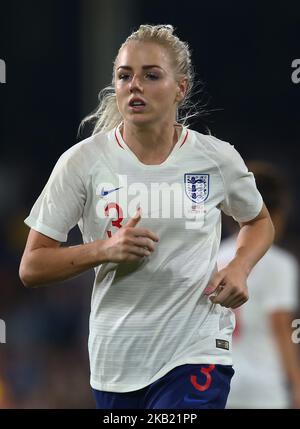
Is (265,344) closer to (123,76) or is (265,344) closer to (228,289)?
(228,289)

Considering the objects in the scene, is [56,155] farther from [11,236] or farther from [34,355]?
[34,355]

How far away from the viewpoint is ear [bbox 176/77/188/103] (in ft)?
13.6

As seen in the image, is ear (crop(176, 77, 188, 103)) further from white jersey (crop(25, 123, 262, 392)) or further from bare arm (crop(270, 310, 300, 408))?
bare arm (crop(270, 310, 300, 408))

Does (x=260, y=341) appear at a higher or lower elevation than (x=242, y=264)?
lower

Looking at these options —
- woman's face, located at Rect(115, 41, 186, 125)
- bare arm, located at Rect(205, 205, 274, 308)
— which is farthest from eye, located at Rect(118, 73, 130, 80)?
bare arm, located at Rect(205, 205, 274, 308)

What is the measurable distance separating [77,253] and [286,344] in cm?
159

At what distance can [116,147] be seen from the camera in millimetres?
3992

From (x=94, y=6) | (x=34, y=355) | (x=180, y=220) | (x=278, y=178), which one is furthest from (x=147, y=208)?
(x=94, y=6)

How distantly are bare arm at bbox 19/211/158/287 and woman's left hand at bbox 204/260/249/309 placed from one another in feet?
1.09

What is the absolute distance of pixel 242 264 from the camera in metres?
3.94

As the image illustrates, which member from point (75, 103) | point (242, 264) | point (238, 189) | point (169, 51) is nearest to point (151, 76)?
point (169, 51)

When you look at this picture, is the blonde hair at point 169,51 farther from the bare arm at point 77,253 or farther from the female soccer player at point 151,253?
the bare arm at point 77,253

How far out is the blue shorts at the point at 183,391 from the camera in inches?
150

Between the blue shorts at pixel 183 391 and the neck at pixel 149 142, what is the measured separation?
82 cm
